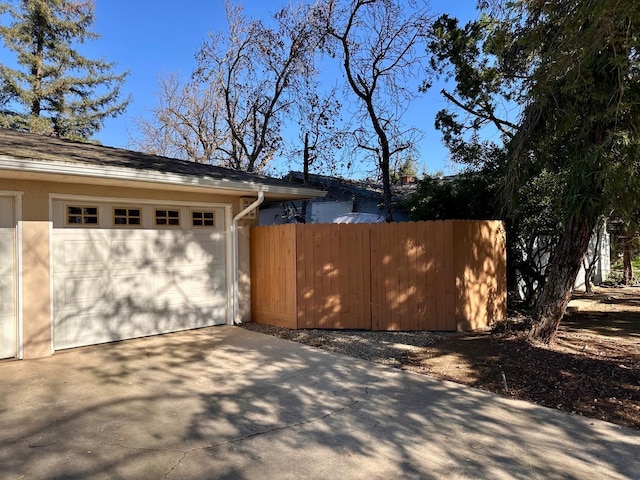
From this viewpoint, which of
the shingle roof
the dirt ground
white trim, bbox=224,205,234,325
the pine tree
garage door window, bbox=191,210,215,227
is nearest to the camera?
the dirt ground

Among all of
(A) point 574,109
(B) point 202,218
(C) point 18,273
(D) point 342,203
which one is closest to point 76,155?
(C) point 18,273

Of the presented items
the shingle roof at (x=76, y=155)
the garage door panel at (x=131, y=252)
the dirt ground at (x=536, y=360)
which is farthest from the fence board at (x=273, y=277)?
the garage door panel at (x=131, y=252)

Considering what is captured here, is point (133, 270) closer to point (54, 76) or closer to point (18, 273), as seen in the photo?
point (18, 273)

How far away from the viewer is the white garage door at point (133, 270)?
6.10 m

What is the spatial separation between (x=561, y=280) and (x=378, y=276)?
9.19 feet

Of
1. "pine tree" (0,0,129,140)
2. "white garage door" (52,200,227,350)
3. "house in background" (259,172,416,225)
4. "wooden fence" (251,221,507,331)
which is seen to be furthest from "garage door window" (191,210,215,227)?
"pine tree" (0,0,129,140)

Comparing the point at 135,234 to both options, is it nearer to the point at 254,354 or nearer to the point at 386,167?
the point at 254,354

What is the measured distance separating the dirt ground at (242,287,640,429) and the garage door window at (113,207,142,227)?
2735 mm

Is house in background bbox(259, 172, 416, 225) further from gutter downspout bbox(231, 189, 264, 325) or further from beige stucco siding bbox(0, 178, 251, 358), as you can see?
beige stucco siding bbox(0, 178, 251, 358)

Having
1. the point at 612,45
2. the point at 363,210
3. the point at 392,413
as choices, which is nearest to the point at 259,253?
the point at 392,413

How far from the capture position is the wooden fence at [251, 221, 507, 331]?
7469 mm

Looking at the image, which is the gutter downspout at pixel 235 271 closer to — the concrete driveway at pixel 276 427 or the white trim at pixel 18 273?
the concrete driveway at pixel 276 427

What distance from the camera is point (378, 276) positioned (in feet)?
24.7

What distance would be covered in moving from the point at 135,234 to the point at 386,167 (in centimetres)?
725
